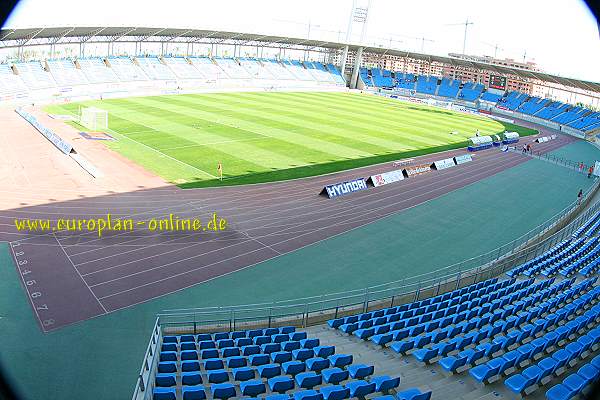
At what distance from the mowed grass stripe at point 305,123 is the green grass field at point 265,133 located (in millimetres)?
91

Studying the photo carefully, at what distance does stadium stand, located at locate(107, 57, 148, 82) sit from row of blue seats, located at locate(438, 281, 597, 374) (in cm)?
6406

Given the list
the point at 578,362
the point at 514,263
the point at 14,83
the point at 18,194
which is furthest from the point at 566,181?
the point at 14,83

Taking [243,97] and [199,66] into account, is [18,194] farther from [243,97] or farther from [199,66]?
[199,66]

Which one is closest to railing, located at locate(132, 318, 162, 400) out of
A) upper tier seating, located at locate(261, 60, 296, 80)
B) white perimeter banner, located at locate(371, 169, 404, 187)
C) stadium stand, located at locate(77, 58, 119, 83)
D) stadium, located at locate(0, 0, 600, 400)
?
stadium, located at locate(0, 0, 600, 400)

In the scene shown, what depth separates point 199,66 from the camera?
76812 millimetres

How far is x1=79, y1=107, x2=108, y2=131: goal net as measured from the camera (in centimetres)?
3884

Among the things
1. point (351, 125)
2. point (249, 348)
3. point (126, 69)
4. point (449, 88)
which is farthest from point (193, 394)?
point (449, 88)

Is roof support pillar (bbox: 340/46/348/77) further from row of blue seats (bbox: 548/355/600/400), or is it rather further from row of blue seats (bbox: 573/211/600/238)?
row of blue seats (bbox: 548/355/600/400)

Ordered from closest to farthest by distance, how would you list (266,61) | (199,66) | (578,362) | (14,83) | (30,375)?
1. (578,362)
2. (30,375)
3. (14,83)
4. (199,66)
5. (266,61)

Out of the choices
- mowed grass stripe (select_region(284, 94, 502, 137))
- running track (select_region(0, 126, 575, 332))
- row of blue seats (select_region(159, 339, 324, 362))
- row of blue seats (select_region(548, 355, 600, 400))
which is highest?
mowed grass stripe (select_region(284, 94, 502, 137))

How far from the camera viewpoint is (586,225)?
21531mm

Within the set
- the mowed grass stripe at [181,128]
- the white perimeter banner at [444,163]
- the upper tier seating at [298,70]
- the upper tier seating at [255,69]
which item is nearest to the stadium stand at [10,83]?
the mowed grass stripe at [181,128]

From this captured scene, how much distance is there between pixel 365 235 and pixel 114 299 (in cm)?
1076

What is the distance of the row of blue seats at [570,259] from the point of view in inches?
627
